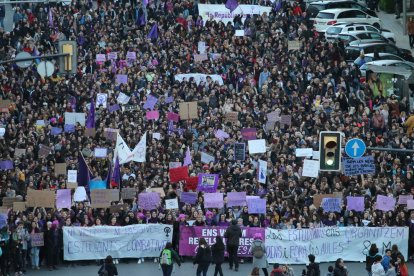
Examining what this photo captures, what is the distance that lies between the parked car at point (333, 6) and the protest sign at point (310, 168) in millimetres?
20705

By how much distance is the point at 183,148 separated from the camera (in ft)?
172

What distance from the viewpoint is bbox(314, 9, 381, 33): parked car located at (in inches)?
2731

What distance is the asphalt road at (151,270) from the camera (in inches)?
1827

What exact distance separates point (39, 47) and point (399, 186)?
55.4 feet

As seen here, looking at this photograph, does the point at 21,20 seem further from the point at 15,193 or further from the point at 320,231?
the point at 320,231

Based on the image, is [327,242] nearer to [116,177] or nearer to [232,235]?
[232,235]

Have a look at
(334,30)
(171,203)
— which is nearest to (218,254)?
(171,203)

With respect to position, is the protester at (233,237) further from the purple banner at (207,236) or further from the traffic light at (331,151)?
the traffic light at (331,151)

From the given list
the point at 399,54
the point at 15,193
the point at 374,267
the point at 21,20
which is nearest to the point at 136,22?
the point at 21,20

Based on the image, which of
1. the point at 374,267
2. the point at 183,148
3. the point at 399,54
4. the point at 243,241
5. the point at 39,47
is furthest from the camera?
the point at 399,54

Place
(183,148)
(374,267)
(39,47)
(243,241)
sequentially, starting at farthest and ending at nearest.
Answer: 1. (39,47)
2. (183,148)
3. (243,241)
4. (374,267)

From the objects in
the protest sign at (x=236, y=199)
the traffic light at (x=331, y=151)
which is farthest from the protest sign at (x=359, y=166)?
the traffic light at (x=331, y=151)

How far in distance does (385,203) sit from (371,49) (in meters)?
17.8

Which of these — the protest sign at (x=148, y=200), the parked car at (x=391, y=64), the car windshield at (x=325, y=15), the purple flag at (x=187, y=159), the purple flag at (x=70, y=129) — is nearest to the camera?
the protest sign at (x=148, y=200)
